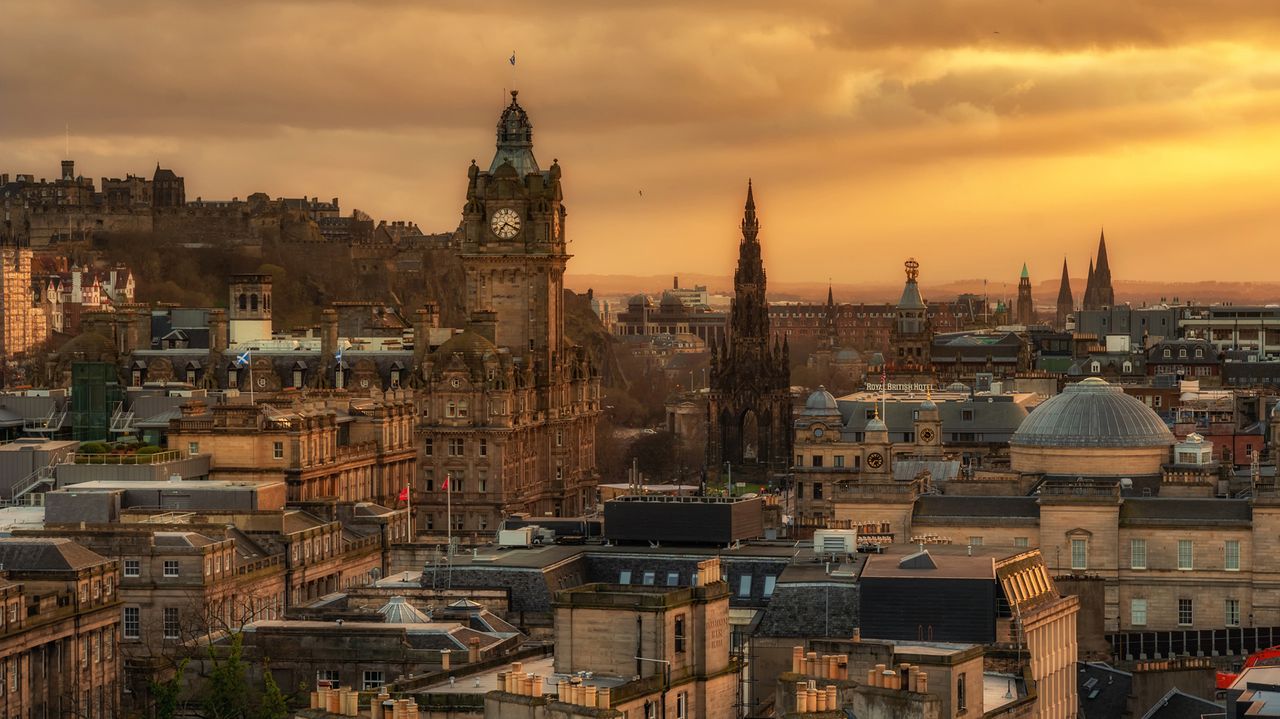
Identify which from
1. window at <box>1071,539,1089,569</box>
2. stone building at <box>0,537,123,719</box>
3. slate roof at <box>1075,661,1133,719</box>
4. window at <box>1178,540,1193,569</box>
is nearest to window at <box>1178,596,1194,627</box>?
window at <box>1178,540,1193,569</box>

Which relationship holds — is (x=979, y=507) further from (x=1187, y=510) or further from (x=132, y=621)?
(x=132, y=621)

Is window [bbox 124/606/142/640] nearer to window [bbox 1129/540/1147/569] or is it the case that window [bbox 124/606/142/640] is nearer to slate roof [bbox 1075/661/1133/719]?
slate roof [bbox 1075/661/1133/719]

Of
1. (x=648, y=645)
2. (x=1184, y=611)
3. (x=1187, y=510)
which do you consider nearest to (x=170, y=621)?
(x=1184, y=611)

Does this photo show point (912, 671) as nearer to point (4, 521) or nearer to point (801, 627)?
point (801, 627)

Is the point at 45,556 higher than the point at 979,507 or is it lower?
lower

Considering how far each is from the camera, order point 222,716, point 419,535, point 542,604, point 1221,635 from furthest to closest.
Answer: point 419,535, point 1221,635, point 542,604, point 222,716

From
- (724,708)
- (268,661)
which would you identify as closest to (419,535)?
(268,661)
